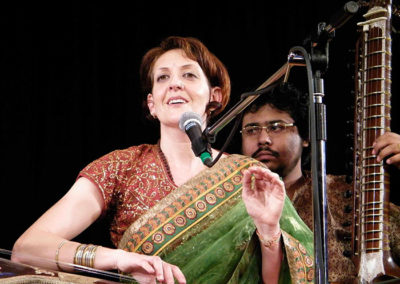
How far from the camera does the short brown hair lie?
2492 millimetres

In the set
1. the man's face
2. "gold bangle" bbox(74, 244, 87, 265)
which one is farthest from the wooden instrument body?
"gold bangle" bbox(74, 244, 87, 265)

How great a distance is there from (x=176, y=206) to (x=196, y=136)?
→ 801 millimetres

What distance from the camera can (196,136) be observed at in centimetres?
146

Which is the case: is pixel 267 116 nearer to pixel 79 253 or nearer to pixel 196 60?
pixel 196 60

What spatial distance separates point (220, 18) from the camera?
3.19 m

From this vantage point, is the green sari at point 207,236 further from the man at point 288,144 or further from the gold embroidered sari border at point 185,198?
the man at point 288,144

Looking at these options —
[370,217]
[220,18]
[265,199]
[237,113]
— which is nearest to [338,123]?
[220,18]

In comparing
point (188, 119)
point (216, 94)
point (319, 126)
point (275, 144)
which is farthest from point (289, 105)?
point (319, 126)

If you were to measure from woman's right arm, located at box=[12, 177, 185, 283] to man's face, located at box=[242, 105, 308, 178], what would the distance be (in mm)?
978

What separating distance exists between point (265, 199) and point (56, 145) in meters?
1.33

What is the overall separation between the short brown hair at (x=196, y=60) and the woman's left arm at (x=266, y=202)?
2.53ft

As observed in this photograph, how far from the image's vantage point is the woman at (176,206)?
1.94 metres

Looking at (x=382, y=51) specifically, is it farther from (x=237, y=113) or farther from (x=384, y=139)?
(x=237, y=113)

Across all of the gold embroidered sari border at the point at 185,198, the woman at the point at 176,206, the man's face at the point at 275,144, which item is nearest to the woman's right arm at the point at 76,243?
the woman at the point at 176,206
